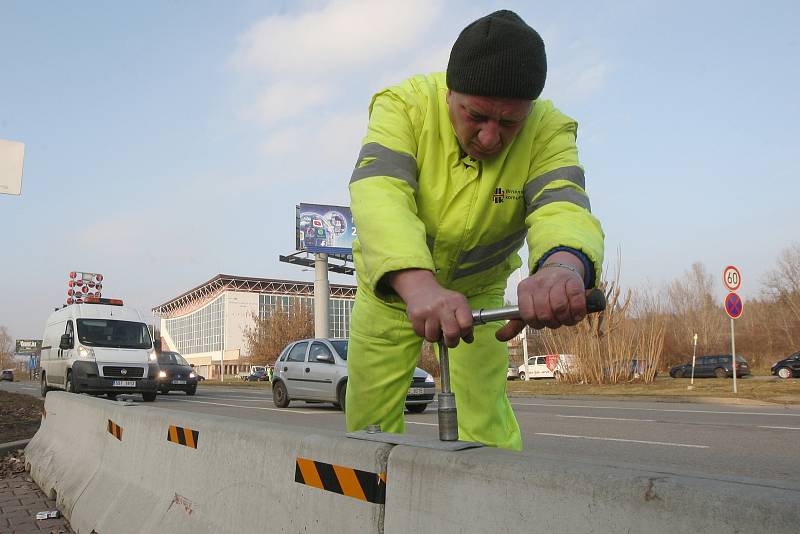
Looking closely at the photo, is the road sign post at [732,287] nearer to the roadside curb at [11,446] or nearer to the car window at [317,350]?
the car window at [317,350]

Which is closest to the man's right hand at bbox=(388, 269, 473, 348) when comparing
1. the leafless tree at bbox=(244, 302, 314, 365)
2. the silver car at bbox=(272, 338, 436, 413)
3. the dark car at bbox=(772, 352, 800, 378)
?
the silver car at bbox=(272, 338, 436, 413)

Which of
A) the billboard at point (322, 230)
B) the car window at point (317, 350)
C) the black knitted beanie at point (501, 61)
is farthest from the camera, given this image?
the billboard at point (322, 230)

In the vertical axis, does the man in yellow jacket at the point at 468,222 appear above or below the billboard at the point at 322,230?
below

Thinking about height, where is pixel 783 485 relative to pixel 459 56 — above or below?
below

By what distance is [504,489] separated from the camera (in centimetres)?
137

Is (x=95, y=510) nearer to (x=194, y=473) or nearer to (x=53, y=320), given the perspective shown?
(x=194, y=473)

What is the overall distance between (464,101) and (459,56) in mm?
130

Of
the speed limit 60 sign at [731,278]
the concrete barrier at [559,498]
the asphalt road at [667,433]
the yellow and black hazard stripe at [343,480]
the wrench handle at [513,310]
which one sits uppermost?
the speed limit 60 sign at [731,278]

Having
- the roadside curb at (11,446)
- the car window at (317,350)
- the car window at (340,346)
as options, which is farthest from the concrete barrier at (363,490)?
the car window at (317,350)

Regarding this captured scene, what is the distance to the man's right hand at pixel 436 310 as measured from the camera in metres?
1.60

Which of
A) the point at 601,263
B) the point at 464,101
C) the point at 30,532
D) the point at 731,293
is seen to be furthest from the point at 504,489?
the point at 731,293

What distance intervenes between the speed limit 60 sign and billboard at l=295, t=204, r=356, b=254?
30.5 meters

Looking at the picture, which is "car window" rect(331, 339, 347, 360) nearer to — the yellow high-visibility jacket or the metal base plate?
the yellow high-visibility jacket

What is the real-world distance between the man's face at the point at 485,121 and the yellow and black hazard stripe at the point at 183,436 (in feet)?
5.72
